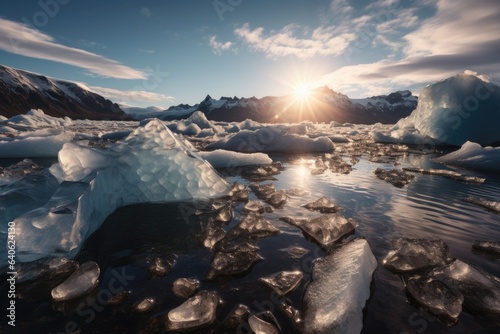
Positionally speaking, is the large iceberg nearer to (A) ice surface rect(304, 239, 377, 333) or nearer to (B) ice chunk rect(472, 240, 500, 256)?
(B) ice chunk rect(472, 240, 500, 256)

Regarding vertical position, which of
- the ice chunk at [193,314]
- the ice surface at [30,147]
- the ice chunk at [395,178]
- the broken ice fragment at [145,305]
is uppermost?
the ice surface at [30,147]

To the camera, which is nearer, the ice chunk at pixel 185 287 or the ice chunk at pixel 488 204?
the ice chunk at pixel 185 287

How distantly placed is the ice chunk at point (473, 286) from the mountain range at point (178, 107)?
88534 mm

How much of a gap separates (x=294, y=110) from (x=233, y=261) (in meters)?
180

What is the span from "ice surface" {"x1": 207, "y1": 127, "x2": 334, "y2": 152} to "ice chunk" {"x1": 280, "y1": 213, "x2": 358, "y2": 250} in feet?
33.5

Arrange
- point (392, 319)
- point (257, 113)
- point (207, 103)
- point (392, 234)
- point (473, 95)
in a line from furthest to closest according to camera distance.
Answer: point (207, 103)
point (257, 113)
point (473, 95)
point (392, 234)
point (392, 319)

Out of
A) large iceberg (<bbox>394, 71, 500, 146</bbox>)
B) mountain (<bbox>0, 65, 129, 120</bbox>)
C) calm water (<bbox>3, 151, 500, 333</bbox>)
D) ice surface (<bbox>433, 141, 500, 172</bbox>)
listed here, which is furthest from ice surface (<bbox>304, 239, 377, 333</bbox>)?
mountain (<bbox>0, 65, 129, 120</bbox>)

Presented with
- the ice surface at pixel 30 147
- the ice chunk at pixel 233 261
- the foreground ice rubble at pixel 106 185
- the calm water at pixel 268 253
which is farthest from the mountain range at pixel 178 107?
the ice chunk at pixel 233 261

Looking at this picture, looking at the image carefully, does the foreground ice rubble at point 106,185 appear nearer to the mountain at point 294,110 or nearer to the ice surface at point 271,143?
the ice surface at point 271,143

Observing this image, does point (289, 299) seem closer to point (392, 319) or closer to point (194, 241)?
point (392, 319)

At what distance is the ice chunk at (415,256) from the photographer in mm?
2463

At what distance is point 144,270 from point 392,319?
203 centimetres

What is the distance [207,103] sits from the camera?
7062 inches

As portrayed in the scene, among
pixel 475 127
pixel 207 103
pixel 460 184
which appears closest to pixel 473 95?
pixel 475 127
